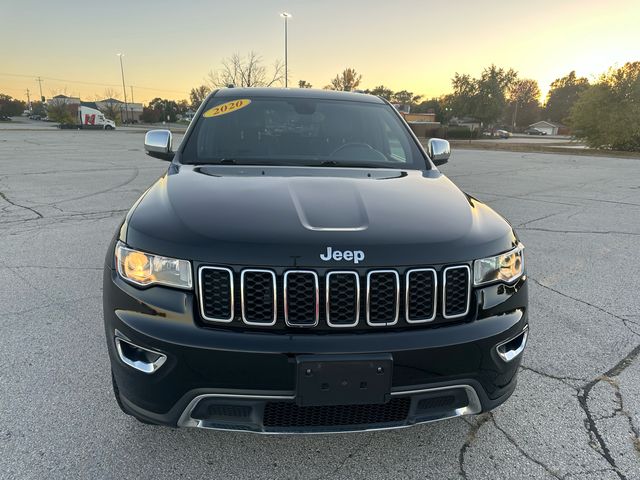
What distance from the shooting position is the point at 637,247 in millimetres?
5914

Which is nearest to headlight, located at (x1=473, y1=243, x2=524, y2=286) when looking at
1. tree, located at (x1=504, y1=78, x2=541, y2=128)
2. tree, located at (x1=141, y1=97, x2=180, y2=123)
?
tree, located at (x1=141, y1=97, x2=180, y2=123)

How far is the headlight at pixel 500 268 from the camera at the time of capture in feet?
6.22

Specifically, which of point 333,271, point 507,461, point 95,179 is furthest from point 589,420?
point 95,179

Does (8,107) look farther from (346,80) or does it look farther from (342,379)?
(342,379)

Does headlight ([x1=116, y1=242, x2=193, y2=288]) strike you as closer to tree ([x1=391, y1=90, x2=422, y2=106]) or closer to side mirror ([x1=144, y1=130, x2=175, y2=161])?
side mirror ([x1=144, y1=130, x2=175, y2=161])

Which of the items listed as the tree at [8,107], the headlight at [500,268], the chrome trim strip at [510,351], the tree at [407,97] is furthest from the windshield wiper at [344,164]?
the tree at [407,97]

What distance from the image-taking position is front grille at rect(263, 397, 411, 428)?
1761 millimetres

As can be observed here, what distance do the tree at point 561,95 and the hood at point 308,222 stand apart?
129 metres

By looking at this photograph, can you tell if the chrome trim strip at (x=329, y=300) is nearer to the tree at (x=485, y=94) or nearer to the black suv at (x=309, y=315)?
the black suv at (x=309, y=315)

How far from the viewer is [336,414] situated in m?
1.80

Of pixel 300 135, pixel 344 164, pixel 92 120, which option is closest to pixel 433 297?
pixel 344 164

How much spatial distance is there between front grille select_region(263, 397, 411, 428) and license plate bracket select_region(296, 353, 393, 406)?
0.09 metres

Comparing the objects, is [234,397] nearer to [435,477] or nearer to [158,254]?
[158,254]

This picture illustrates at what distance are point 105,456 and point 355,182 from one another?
182cm
